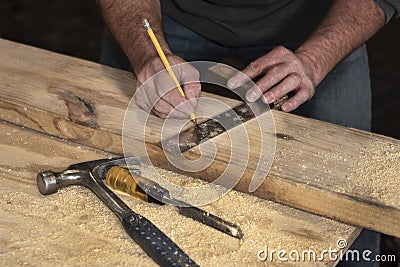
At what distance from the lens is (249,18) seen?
2344 millimetres

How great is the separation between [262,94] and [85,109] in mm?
414

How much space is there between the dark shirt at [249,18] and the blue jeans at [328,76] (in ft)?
0.09

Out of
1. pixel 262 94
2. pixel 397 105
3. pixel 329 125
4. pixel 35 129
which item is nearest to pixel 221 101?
pixel 262 94

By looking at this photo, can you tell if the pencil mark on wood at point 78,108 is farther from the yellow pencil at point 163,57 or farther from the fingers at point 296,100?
the fingers at point 296,100

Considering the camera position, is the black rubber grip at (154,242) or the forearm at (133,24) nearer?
the black rubber grip at (154,242)

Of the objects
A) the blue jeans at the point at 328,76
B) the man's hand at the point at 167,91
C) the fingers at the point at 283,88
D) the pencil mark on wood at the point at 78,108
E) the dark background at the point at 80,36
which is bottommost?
the dark background at the point at 80,36

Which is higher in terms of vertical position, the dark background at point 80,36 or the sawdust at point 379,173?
the sawdust at point 379,173

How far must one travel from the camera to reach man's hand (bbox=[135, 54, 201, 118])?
1.74m

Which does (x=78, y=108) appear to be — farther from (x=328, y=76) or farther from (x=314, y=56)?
(x=328, y=76)

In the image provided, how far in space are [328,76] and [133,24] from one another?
630mm

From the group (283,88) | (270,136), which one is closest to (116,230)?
(270,136)

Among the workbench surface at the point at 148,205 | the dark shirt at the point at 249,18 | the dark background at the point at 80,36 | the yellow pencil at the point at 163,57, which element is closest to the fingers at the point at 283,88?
the workbench surface at the point at 148,205

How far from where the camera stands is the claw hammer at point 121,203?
1303mm

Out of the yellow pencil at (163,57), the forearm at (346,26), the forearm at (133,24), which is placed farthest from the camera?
the forearm at (346,26)
